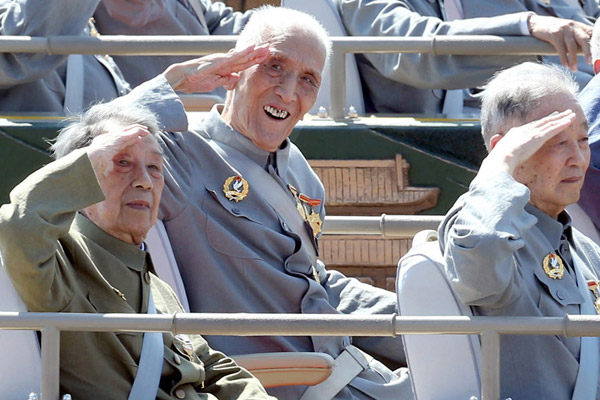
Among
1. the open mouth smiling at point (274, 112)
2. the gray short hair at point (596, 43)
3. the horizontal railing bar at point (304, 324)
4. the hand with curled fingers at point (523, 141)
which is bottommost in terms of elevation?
the horizontal railing bar at point (304, 324)

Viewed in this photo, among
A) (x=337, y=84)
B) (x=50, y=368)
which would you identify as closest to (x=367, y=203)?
(x=337, y=84)

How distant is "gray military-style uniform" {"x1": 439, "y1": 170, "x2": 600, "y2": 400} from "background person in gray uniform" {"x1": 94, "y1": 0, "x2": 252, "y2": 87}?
2535mm

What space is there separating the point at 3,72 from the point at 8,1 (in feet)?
1.08

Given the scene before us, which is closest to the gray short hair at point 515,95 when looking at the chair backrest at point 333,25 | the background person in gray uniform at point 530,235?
the background person in gray uniform at point 530,235

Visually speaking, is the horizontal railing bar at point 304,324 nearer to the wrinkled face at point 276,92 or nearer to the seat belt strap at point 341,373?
the seat belt strap at point 341,373

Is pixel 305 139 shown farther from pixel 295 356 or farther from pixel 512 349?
pixel 512 349

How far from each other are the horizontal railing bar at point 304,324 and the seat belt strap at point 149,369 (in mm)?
337

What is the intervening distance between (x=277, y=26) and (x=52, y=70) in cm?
110

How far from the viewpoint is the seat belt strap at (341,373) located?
4613mm

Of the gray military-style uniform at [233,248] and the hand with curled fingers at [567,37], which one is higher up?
the hand with curled fingers at [567,37]

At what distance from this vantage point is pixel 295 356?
172 inches

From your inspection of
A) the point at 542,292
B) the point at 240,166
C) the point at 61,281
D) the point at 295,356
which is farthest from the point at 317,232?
the point at 61,281

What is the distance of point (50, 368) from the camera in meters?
3.65

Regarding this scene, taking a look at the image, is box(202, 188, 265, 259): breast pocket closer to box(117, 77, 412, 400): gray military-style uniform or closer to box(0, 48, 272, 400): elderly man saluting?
box(117, 77, 412, 400): gray military-style uniform
